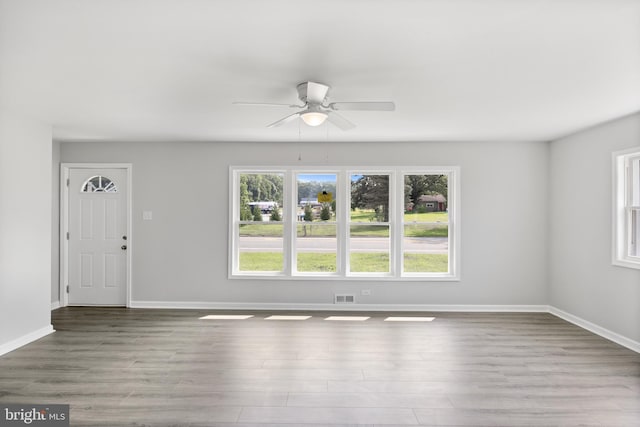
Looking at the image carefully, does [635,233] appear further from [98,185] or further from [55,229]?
[55,229]

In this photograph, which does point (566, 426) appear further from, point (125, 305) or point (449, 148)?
point (125, 305)

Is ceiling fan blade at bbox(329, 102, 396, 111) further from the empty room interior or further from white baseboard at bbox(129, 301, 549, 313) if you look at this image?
white baseboard at bbox(129, 301, 549, 313)

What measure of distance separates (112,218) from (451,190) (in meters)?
5.10

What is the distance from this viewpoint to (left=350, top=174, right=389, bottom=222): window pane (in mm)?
5809

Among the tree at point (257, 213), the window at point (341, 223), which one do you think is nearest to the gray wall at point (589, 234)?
the window at point (341, 223)

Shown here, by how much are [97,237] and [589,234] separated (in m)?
6.77

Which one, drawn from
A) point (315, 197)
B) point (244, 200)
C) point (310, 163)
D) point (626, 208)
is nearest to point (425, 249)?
point (315, 197)

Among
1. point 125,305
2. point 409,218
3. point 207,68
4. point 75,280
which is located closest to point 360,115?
point 207,68

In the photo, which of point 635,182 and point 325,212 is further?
point 325,212

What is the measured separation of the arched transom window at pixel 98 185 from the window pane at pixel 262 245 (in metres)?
2.08

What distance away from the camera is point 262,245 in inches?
230

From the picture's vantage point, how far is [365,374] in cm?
334

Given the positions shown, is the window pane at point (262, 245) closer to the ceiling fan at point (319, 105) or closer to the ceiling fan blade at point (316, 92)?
the ceiling fan at point (319, 105)

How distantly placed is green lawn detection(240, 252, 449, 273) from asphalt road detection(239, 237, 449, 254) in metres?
0.08
